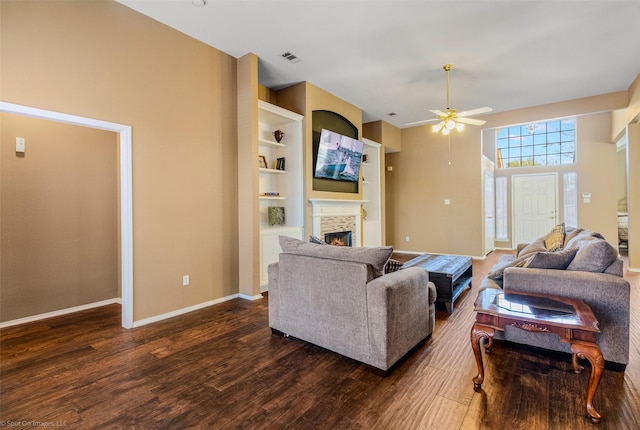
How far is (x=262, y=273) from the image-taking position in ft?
13.6

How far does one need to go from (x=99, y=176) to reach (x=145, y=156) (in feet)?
3.62

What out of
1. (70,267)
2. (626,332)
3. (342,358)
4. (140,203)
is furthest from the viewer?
(70,267)

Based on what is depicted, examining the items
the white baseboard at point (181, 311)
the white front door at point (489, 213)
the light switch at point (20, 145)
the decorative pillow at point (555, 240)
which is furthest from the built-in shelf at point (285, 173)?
the white front door at point (489, 213)

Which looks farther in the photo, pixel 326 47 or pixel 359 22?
pixel 326 47

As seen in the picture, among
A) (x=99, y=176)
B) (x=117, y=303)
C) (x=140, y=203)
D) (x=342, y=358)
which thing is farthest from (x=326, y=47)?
(x=117, y=303)

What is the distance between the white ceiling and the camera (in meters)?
3.04

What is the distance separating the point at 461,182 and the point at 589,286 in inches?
201

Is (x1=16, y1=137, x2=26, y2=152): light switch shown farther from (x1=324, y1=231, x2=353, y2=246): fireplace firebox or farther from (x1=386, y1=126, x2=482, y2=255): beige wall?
(x1=386, y1=126, x2=482, y2=255): beige wall

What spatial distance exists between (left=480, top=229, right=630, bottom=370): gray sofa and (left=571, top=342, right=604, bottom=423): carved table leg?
0.63m

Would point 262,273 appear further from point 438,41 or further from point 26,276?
point 438,41

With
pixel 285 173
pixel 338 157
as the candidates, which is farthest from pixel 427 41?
pixel 285 173

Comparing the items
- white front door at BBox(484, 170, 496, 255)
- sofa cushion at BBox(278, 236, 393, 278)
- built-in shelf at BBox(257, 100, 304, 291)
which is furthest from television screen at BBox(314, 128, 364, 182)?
white front door at BBox(484, 170, 496, 255)

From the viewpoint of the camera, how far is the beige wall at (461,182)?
6.70m

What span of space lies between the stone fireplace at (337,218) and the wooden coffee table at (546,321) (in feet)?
9.70
